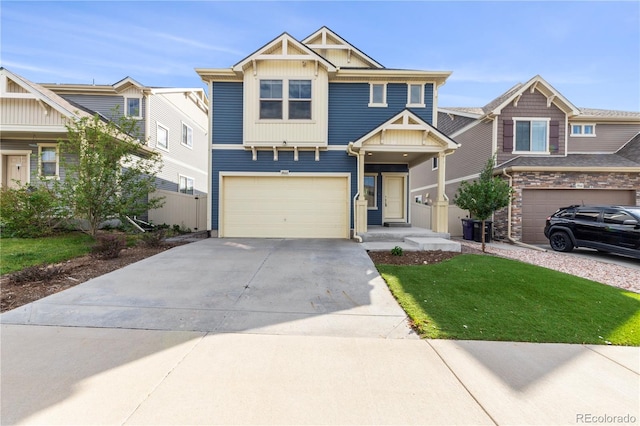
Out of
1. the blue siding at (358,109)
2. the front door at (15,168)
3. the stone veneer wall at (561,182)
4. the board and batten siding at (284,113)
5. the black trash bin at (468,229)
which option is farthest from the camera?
the black trash bin at (468,229)

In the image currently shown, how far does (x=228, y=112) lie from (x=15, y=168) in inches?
362

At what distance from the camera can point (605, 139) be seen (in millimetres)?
15461

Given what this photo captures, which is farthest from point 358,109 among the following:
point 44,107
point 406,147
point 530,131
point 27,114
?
point 27,114

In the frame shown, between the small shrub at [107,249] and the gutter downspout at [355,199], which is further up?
the gutter downspout at [355,199]

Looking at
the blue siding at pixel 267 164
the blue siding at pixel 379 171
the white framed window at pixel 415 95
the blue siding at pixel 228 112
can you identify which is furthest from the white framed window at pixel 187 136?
the white framed window at pixel 415 95

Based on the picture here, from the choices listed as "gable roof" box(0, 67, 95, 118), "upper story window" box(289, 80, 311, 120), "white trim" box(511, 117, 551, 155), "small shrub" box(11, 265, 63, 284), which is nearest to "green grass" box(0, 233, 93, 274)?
"small shrub" box(11, 265, 63, 284)

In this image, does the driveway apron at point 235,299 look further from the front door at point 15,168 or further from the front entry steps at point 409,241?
the front door at point 15,168

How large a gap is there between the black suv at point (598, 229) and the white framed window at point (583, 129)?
8.27 metres

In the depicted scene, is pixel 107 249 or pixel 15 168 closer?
pixel 107 249

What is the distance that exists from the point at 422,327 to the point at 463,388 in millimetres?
1185

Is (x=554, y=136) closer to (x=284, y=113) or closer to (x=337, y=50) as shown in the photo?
(x=337, y=50)

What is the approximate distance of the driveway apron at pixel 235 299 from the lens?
148 inches

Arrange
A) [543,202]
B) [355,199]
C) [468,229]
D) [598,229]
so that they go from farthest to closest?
[468,229] → [543,202] → [355,199] → [598,229]

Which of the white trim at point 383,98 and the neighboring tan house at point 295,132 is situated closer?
the neighboring tan house at point 295,132
